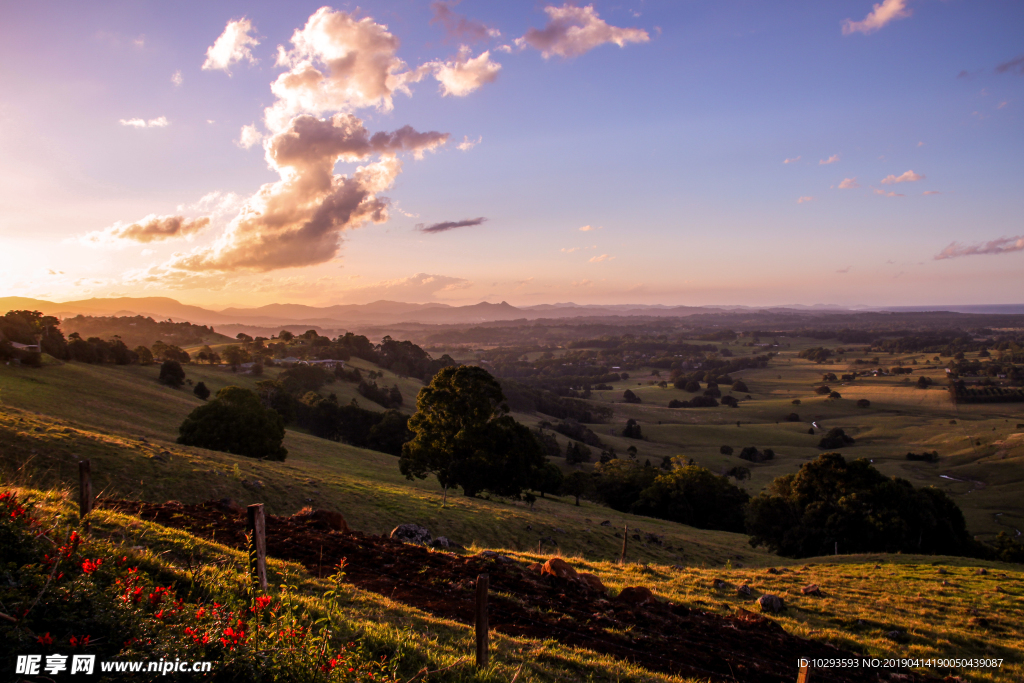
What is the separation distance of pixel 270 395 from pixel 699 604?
64605 mm

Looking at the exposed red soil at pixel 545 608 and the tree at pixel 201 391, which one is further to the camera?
the tree at pixel 201 391

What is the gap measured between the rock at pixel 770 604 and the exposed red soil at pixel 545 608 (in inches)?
87.5

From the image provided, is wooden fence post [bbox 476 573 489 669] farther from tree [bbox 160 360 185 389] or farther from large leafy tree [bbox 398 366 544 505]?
tree [bbox 160 360 185 389]

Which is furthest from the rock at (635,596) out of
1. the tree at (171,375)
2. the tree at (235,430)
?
the tree at (171,375)

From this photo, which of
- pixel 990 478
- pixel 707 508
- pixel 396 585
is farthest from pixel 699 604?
pixel 990 478

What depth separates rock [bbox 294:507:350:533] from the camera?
1467 centimetres

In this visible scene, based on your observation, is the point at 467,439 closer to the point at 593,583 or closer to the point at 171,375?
the point at 593,583

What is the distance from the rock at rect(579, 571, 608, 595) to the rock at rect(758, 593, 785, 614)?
5573 millimetres

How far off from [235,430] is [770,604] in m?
35.4

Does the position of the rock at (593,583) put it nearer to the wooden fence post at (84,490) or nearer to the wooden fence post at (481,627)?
the wooden fence post at (481,627)

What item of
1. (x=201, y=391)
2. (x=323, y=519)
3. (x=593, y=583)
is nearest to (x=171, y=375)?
(x=201, y=391)

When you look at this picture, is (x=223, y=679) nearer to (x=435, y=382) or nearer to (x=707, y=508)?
(x=435, y=382)

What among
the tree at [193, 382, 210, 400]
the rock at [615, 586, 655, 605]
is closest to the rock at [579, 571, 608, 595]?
the rock at [615, 586, 655, 605]

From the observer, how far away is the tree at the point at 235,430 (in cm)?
3344
